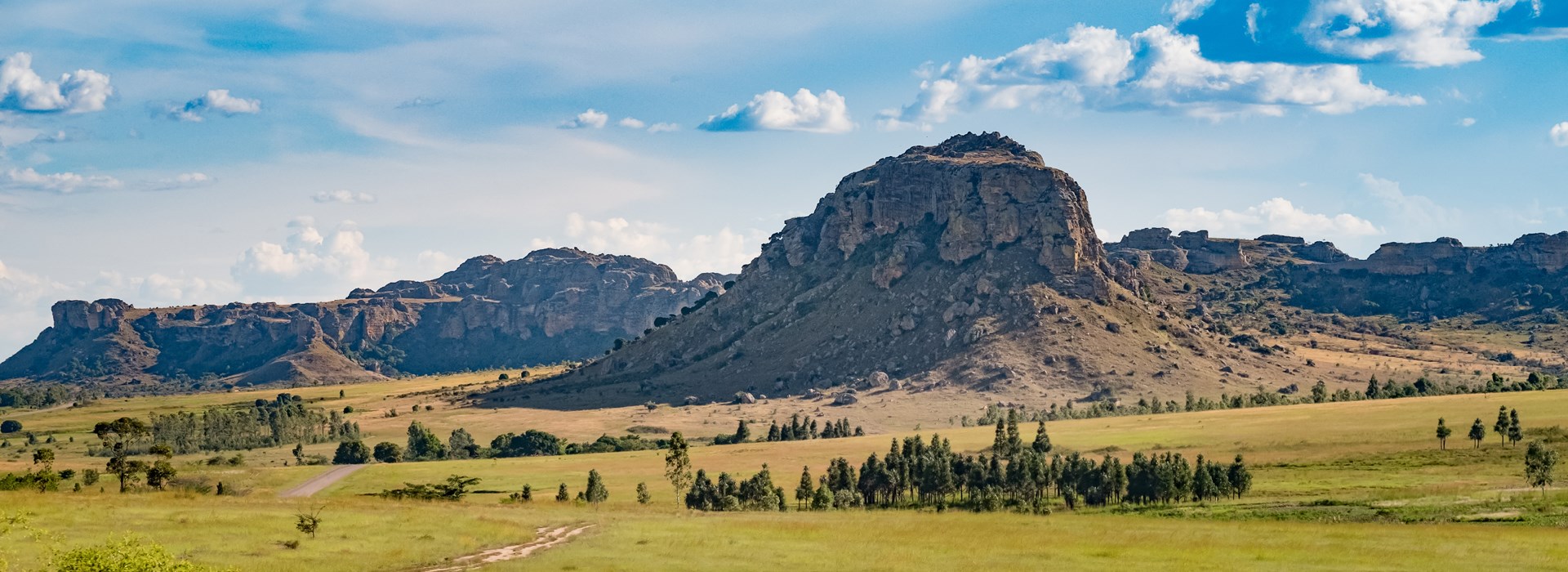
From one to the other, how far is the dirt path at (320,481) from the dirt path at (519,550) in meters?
58.5

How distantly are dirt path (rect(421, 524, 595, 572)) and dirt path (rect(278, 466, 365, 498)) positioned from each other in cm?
5849

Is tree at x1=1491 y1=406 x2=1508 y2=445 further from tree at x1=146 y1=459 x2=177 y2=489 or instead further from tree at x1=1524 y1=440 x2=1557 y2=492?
tree at x1=146 y1=459 x2=177 y2=489

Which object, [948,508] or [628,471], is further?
[628,471]

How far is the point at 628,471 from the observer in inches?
6737

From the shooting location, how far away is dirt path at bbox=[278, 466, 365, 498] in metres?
137

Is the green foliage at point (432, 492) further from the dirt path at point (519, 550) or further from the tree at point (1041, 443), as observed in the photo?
the tree at point (1041, 443)

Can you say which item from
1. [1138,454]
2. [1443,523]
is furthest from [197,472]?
[1443,523]

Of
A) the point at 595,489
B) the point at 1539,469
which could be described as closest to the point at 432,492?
the point at 595,489

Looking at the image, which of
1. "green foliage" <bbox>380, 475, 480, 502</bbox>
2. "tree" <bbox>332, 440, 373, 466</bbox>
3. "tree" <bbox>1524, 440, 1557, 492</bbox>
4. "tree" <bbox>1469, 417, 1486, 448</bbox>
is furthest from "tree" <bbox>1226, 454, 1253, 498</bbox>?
"tree" <bbox>332, 440, 373, 466</bbox>

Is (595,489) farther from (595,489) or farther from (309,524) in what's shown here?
(309,524)

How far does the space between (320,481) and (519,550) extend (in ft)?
318

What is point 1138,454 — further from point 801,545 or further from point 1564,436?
point 801,545

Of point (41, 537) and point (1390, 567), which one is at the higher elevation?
point (41, 537)

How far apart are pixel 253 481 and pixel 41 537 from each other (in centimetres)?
9344
